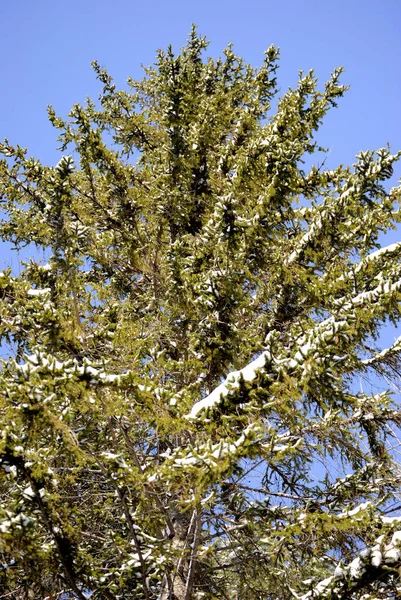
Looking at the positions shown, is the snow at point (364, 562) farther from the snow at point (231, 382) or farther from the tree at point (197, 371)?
the snow at point (231, 382)

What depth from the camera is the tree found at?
4070 millimetres

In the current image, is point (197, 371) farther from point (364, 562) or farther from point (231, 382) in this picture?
point (364, 562)

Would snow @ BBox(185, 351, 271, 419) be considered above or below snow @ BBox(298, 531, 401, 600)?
above

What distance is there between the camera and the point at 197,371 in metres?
5.71

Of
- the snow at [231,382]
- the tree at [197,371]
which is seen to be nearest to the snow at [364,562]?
the tree at [197,371]

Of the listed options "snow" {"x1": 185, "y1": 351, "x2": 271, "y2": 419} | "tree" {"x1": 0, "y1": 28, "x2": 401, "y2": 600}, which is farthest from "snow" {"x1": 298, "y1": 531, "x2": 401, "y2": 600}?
"snow" {"x1": 185, "y1": 351, "x2": 271, "y2": 419}

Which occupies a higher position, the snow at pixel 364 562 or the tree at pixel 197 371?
the tree at pixel 197 371

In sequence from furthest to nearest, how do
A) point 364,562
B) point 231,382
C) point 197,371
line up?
point 197,371
point 231,382
point 364,562

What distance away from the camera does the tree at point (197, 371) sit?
407 cm

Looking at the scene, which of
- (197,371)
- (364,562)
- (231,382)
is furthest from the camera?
(197,371)

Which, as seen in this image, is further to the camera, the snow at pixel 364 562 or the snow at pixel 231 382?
the snow at pixel 231 382

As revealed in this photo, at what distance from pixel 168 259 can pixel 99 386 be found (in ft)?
9.59

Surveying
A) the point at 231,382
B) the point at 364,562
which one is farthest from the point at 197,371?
the point at 364,562

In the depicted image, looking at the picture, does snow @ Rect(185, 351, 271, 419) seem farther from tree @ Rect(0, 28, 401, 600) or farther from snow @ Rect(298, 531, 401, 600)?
snow @ Rect(298, 531, 401, 600)
